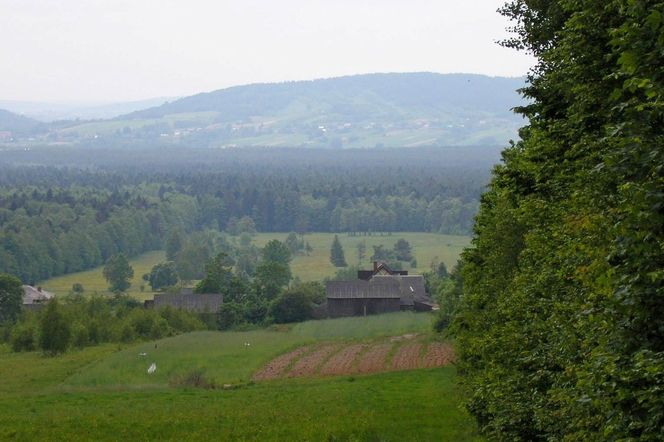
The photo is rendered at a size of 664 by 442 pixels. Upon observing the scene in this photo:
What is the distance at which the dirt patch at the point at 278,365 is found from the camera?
5650 cm

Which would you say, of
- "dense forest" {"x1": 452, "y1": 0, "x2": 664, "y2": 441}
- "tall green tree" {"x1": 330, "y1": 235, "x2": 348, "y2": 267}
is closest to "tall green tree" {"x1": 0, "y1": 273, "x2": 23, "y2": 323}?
"tall green tree" {"x1": 330, "y1": 235, "x2": 348, "y2": 267}

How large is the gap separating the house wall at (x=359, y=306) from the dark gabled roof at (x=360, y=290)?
31cm

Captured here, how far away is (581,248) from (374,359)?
44.5 meters

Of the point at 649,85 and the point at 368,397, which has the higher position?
the point at 649,85

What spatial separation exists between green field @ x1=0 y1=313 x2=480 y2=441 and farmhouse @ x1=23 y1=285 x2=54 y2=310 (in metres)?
34.1

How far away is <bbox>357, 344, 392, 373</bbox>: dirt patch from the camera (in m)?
56.4

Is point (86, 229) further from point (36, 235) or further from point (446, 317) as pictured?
point (446, 317)

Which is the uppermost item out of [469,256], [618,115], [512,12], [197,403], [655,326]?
[512,12]

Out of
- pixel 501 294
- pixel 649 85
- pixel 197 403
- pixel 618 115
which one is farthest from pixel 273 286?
pixel 649 85

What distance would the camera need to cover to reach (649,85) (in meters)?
11.7

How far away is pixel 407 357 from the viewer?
60.6 metres

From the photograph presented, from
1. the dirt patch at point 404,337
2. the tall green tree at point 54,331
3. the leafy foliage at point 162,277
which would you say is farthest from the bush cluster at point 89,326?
the leafy foliage at point 162,277

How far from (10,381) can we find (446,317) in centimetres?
2795

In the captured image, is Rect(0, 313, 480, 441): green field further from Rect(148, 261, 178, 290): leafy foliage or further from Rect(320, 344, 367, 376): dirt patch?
Rect(148, 261, 178, 290): leafy foliage
